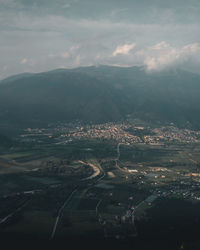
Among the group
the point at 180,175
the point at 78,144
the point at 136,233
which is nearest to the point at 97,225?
the point at 136,233

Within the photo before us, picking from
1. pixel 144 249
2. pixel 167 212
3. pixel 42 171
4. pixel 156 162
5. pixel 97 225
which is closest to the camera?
pixel 144 249

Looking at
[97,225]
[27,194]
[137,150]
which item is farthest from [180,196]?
[137,150]

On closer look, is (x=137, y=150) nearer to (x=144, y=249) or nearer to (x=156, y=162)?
(x=156, y=162)

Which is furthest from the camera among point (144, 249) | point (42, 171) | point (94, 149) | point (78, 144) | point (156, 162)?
point (78, 144)

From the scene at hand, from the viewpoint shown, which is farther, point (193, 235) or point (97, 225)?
point (97, 225)

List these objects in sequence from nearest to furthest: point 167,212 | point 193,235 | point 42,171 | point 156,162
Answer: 1. point 193,235
2. point 167,212
3. point 42,171
4. point 156,162

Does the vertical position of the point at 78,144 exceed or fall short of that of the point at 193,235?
it exceeds it

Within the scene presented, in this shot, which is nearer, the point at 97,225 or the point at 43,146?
the point at 97,225

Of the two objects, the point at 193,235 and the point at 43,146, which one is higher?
the point at 43,146

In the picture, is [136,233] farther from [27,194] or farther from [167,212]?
[27,194]

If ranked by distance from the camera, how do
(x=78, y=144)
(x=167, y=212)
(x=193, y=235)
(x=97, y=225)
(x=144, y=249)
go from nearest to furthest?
(x=144, y=249), (x=193, y=235), (x=97, y=225), (x=167, y=212), (x=78, y=144)
